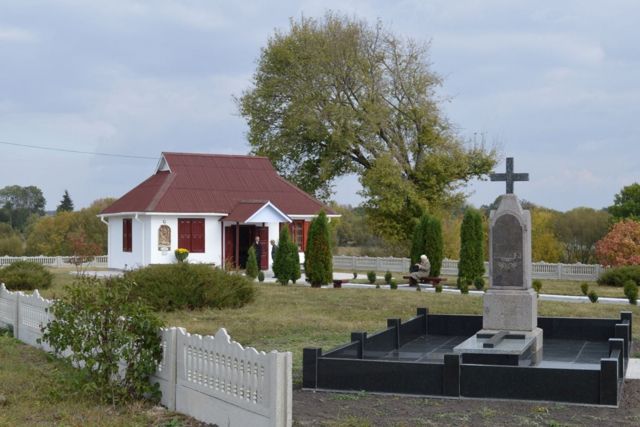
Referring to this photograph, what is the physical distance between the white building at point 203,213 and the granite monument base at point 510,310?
66.4 feet

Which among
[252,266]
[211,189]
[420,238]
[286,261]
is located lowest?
[252,266]

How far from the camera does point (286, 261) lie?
83.1 ft

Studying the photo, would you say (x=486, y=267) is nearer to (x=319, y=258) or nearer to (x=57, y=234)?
(x=319, y=258)

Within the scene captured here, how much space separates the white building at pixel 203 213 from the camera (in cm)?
3144

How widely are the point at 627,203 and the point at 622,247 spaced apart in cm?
1846

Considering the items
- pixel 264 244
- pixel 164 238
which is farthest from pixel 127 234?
pixel 264 244

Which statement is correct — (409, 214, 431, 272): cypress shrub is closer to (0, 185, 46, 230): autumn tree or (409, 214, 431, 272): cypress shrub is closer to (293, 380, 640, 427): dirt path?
(293, 380, 640, 427): dirt path

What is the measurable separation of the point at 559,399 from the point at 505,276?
160 inches

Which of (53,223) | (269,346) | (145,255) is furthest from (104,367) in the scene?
(53,223)

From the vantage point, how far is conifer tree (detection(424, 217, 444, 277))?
28.2 m

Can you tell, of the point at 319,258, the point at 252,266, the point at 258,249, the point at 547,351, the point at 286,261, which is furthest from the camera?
the point at 258,249

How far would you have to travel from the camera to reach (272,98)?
4275cm

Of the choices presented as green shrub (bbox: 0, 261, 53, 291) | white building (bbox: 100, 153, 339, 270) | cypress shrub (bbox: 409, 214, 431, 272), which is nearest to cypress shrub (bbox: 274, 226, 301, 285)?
cypress shrub (bbox: 409, 214, 431, 272)

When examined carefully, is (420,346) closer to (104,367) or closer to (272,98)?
(104,367)
